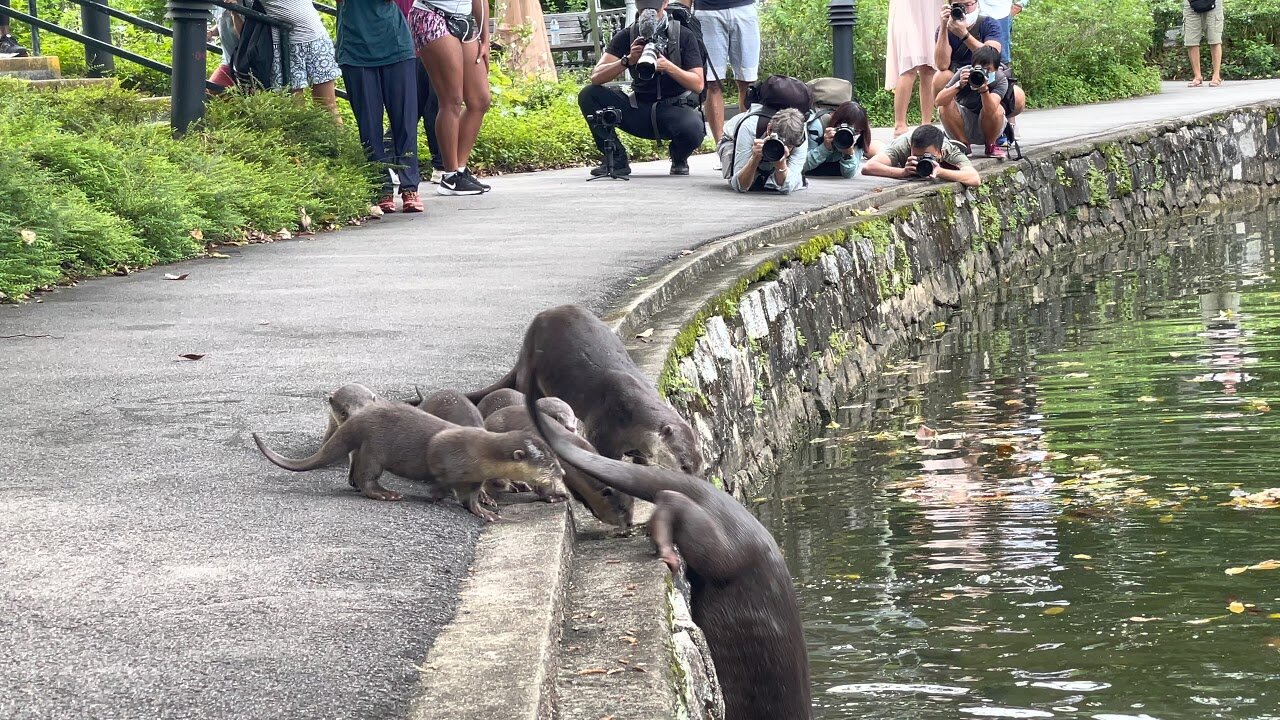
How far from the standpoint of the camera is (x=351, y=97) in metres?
9.95

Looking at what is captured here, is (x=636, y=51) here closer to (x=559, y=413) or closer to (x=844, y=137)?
(x=844, y=137)

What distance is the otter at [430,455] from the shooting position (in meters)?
3.65

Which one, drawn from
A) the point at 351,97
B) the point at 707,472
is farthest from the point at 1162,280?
the point at 707,472

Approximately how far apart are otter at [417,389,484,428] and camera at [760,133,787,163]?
643cm

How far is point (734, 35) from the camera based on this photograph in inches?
484

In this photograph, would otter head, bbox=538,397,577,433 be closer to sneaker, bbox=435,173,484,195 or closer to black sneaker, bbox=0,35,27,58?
sneaker, bbox=435,173,484,195

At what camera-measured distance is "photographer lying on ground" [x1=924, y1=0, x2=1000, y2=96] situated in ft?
39.1

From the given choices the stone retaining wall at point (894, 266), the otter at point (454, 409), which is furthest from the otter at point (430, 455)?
the stone retaining wall at point (894, 266)

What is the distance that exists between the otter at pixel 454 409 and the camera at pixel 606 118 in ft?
25.8

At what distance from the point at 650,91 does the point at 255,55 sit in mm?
3016

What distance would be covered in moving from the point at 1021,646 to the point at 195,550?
2344 mm

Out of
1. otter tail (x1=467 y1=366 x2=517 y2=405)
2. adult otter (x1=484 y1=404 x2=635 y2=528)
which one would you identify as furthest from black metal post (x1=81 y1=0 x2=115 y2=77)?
adult otter (x1=484 y1=404 x2=635 y2=528)

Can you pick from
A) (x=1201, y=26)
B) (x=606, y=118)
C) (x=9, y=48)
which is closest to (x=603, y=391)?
(x=606, y=118)

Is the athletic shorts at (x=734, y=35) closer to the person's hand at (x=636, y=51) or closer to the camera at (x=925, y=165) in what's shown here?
the person's hand at (x=636, y=51)
